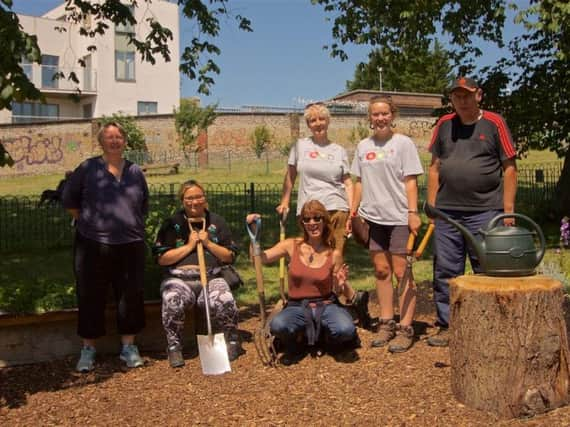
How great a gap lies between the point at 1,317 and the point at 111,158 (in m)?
1.40

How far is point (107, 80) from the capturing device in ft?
128

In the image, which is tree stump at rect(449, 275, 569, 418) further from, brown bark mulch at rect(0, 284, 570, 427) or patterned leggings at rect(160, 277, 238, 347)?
patterned leggings at rect(160, 277, 238, 347)


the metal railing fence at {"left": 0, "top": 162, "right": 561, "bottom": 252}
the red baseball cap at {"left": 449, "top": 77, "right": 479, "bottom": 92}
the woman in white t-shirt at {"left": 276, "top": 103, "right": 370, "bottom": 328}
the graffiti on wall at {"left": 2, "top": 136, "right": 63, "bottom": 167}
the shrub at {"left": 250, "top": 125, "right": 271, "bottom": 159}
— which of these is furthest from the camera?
the shrub at {"left": 250, "top": 125, "right": 271, "bottom": 159}

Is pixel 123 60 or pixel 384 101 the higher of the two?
pixel 123 60

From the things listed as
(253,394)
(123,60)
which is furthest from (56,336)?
(123,60)

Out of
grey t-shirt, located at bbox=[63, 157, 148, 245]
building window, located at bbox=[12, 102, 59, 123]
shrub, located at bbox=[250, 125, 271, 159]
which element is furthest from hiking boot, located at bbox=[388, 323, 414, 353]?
building window, located at bbox=[12, 102, 59, 123]

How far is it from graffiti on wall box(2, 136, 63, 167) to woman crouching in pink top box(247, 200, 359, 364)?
98.8 ft

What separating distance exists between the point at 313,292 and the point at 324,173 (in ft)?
3.09

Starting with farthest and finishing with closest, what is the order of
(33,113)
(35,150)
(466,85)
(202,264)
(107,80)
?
(107,80)
(33,113)
(35,150)
(202,264)
(466,85)

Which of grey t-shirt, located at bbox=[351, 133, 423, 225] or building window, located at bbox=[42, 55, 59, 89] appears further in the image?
building window, located at bbox=[42, 55, 59, 89]

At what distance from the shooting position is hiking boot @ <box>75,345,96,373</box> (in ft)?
15.7

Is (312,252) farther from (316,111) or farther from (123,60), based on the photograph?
(123,60)

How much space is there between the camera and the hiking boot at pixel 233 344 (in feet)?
16.1

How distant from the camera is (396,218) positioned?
4.84m
